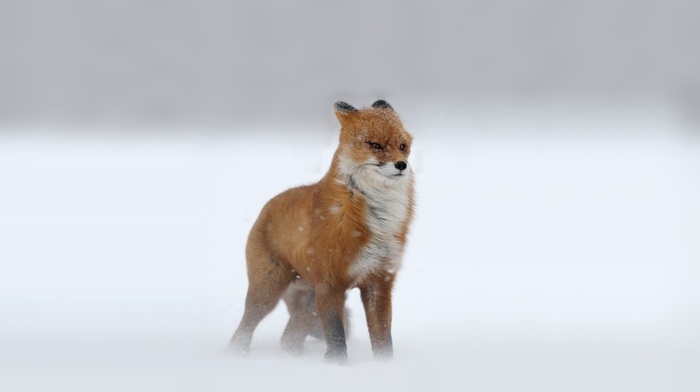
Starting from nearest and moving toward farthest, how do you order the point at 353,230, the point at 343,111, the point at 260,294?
the point at 353,230, the point at 343,111, the point at 260,294

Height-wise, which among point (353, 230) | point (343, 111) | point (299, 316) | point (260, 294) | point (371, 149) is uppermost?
point (343, 111)

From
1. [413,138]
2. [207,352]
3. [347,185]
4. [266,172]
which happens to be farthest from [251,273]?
[266,172]

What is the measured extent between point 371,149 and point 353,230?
0.59 metres

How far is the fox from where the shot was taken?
609 centimetres

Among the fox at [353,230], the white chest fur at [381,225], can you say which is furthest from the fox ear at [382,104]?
the white chest fur at [381,225]

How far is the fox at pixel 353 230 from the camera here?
6.09 metres

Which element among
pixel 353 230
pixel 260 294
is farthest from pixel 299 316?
pixel 353 230

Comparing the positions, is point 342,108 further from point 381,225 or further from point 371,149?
point 381,225

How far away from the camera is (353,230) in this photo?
608 cm

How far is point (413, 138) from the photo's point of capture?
6.51 m

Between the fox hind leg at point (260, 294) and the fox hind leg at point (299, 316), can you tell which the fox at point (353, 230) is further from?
the fox hind leg at point (299, 316)

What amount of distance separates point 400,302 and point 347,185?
7.31ft

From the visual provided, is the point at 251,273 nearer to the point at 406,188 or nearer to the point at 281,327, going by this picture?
the point at 281,327

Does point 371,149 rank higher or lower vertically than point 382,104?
lower
